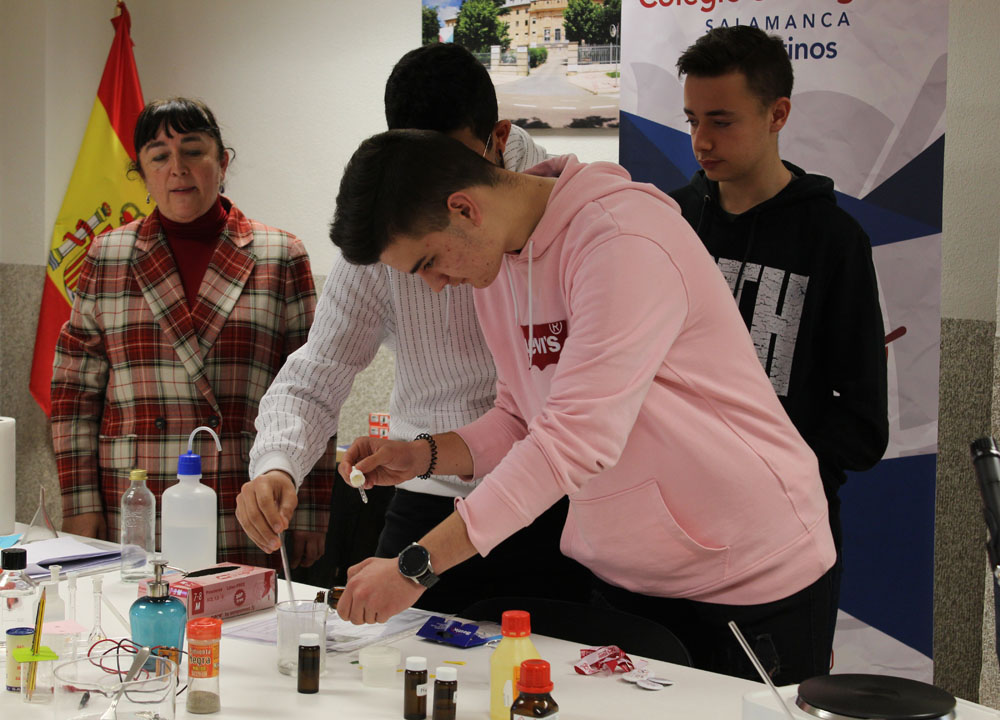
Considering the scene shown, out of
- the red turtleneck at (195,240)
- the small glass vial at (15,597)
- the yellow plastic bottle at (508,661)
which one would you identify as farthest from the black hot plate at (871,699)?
the red turtleneck at (195,240)

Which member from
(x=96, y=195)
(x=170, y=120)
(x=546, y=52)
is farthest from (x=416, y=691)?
(x=96, y=195)

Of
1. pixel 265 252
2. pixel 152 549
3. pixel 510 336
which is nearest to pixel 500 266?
pixel 510 336

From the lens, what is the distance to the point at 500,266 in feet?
5.24

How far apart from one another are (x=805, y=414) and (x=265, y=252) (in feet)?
4.51

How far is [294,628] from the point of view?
153 cm

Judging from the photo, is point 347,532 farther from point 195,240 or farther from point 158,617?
point 158,617

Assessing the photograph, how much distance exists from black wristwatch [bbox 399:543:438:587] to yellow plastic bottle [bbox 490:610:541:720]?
115 mm

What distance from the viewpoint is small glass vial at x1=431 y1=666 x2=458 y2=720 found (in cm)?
132

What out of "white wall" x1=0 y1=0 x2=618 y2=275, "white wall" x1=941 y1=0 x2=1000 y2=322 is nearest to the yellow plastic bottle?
"white wall" x1=941 y1=0 x2=1000 y2=322

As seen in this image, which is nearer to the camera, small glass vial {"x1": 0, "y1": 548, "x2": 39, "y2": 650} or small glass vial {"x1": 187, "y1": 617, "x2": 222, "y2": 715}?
small glass vial {"x1": 187, "y1": 617, "x2": 222, "y2": 715}

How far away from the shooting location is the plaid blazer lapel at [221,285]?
2.59 m

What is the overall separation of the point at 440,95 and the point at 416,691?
978mm

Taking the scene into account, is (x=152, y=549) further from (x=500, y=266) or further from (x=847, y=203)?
(x=847, y=203)

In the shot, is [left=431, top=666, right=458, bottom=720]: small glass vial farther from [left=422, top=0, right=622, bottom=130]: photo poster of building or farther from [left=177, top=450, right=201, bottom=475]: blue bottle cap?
[left=422, top=0, right=622, bottom=130]: photo poster of building
